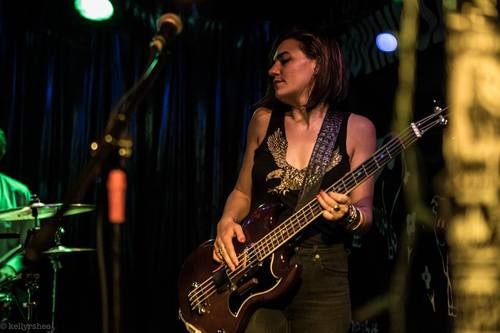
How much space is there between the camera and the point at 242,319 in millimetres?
2273

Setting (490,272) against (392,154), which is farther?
(490,272)

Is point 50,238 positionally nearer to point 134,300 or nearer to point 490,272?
point 490,272

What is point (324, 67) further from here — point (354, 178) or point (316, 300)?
point (316, 300)

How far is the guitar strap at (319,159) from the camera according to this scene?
229cm

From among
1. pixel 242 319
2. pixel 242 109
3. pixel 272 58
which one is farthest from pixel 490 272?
pixel 242 109

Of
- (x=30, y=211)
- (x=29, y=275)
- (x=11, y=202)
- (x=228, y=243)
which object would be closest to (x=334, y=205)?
(x=228, y=243)

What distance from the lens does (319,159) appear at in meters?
2.33

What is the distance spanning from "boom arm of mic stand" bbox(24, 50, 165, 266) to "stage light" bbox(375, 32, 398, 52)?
2.03m

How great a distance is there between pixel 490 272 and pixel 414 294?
2.17 feet

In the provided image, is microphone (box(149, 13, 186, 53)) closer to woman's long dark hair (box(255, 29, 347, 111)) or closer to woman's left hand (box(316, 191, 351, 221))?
woman's left hand (box(316, 191, 351, 221))

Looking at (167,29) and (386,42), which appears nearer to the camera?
(167,29)

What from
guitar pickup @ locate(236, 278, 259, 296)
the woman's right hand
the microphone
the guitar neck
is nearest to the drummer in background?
the woman's right hand

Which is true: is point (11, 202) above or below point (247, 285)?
above

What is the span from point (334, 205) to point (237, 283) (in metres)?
0.54
